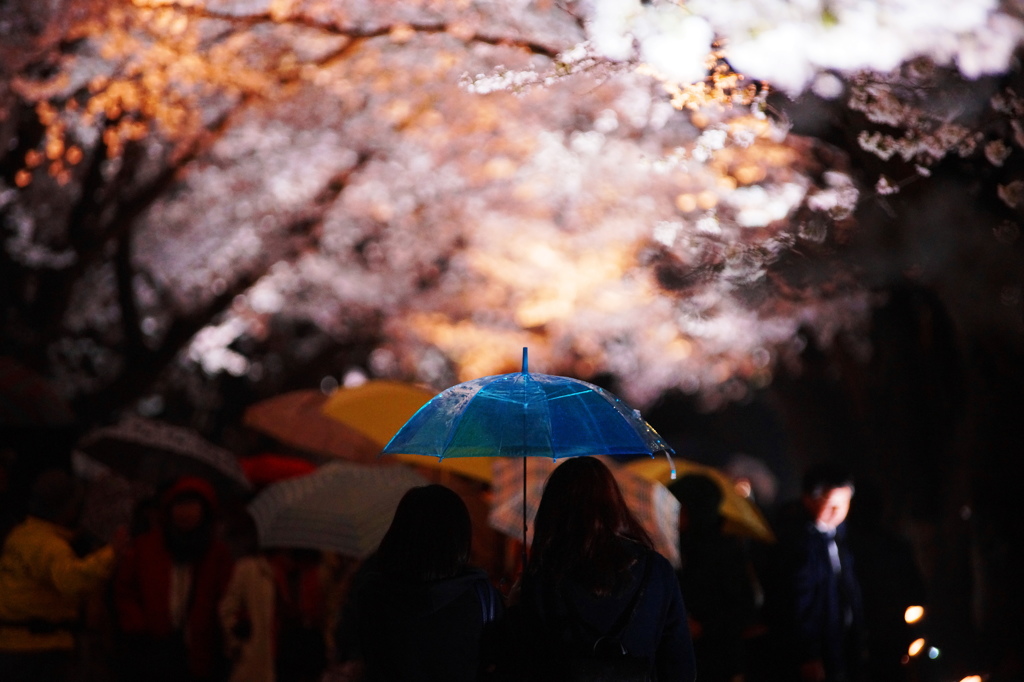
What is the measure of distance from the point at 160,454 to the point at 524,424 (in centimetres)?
545

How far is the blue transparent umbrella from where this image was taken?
3.73 m

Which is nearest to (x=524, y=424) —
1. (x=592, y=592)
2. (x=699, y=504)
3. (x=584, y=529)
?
(x=584, y=529)

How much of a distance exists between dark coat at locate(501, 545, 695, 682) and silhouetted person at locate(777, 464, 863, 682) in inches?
106

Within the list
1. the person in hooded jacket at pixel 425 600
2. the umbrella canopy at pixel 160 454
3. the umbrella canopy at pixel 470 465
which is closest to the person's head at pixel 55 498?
the umbrella canopy at pixel 160 454

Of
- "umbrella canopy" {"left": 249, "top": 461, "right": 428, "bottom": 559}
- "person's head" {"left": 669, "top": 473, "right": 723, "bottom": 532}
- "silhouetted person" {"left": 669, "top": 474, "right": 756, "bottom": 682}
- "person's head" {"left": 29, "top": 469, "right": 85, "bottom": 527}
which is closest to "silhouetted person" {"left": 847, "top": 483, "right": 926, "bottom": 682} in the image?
"silhouetted person" {"left": 669, "top": 474, "right": 756, "bottom": 682}

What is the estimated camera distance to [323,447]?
323 inches

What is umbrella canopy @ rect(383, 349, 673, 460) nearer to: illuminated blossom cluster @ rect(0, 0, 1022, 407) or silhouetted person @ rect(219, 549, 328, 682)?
illuminated blossom cluster @ rect(0, 0, 1022, 407)

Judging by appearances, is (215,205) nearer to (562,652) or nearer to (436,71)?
(436,71)

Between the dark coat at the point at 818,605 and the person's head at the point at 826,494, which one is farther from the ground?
the person's head at the point at 826,494

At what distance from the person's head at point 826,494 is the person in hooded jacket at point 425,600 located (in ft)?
10.3

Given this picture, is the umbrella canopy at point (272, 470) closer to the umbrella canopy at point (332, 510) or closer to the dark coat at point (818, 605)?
the umbrella canopy at point (332, 510)

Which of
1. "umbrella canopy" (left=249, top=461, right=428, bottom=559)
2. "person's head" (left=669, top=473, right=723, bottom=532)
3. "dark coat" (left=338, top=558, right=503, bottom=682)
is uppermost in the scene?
"dark coat" (left=338, top=558, right=503, bottom=682)

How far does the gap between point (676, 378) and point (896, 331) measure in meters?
13.5

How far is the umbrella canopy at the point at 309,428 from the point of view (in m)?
8.12
